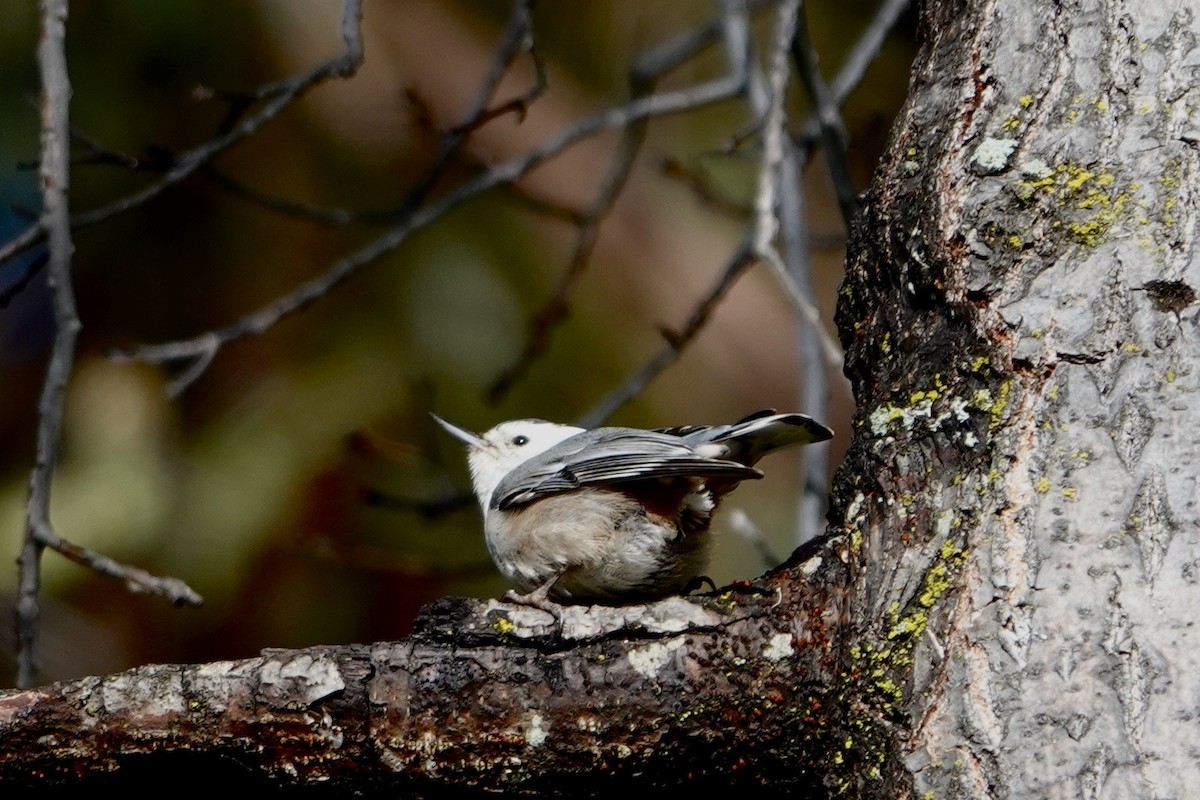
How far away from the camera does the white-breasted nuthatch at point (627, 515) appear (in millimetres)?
2217

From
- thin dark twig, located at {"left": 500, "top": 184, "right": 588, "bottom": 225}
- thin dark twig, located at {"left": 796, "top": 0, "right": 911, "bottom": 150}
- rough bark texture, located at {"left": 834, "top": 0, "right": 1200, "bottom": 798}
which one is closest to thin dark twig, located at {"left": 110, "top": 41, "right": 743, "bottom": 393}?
thin dark twig, located at {"left": 796, "top": 0, "right": 911, "bottom": 150}

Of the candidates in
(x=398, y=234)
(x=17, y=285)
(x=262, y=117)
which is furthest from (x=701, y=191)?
(x=17, y=285)

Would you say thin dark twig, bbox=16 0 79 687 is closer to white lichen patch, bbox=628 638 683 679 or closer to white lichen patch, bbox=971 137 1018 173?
white lichen patch, bbox=628 638 683 679

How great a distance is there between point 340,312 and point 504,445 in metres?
1.64

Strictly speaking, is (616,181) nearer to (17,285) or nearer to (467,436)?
(467,436)

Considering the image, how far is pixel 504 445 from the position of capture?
304cm

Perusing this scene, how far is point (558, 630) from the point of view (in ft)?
5.38

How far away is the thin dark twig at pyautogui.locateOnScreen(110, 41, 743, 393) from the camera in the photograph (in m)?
2.83

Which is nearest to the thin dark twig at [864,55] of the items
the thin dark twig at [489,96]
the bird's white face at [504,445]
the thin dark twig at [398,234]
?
the thin dark twig at [398,234]

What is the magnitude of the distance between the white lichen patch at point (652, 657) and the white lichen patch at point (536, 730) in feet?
0.43

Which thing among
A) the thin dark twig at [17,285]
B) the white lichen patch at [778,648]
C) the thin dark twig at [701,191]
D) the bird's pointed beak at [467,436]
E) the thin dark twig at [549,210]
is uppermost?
the thin dark twig at [701,191]

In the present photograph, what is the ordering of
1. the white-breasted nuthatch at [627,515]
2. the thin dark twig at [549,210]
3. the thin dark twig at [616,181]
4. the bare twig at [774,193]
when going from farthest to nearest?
the thin dark twig at [549,210] → the thin dark twig at [616,181] → the white-breasted nuthatch at [627,515] → the bare twig at [774,193]

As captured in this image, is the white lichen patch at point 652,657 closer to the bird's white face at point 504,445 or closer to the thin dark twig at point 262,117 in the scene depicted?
the thin dark twig at point 262,117

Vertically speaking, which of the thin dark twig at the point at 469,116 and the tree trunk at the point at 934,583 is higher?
the thin dark twig at the point at 469,116
